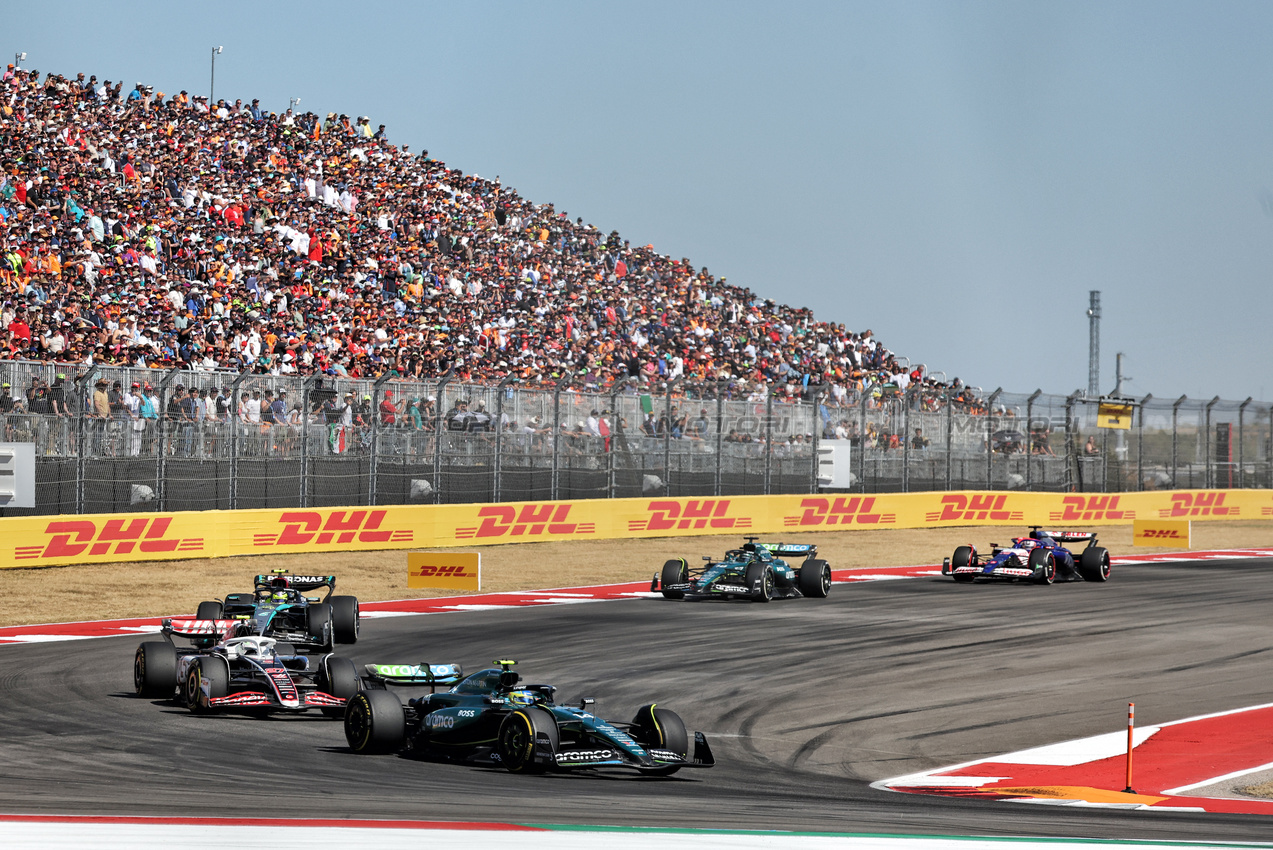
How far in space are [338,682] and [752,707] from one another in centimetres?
372

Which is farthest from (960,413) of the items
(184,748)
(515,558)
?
(184,748)

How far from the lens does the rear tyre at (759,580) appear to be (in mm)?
22938

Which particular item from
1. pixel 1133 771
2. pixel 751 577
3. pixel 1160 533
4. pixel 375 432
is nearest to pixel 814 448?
pixel 1160 533

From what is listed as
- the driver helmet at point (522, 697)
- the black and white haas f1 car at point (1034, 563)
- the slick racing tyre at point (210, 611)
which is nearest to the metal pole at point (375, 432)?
the black and white haas f1 car at point (1034, 563)

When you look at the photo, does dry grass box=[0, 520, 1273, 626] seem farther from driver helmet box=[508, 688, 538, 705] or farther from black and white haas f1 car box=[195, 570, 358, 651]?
driver helmet box=[508, 688, 538, 705]

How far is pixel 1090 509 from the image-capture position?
3972 centimetres

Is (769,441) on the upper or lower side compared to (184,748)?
upper

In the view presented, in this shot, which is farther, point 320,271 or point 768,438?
point 320,271

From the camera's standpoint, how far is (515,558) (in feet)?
90.6

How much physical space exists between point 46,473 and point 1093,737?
1541cm

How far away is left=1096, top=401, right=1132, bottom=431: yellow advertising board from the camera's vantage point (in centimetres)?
4028

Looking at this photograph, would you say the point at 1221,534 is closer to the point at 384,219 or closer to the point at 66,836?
the point at 384,219

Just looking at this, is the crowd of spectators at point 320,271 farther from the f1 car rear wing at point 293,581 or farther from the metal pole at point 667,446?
the f1 car rear wing at point 293,581

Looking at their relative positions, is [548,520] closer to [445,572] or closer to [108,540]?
[445,572]
